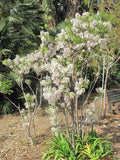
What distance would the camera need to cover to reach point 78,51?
8.08 ft

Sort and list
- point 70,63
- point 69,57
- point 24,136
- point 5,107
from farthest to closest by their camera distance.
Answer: point 5,107
point 24,136
point 69,57
point 70,63

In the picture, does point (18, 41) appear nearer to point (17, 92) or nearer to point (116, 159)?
point (17, 92)

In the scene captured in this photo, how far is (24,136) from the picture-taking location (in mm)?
3385

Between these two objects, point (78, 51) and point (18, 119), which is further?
point (18, 119)

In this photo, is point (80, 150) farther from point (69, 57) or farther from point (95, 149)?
point (69, 57)

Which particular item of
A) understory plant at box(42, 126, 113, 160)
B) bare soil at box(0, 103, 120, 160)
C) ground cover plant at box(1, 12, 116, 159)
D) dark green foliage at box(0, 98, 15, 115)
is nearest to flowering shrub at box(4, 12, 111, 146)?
ground cover plant at box(1, 12, 116, 159)

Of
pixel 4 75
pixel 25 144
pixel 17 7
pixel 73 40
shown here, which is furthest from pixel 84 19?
pixel 17 7

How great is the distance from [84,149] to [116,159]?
1.59 ft

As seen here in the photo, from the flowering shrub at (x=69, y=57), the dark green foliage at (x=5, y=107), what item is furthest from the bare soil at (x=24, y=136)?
the flowering shrub at (x=69, y=57)

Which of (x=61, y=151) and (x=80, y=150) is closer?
(x=61, y=151)

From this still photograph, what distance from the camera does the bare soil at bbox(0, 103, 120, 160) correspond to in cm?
274

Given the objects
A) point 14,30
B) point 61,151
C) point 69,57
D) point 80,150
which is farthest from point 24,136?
point 14,30

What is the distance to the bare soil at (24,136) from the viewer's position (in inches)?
108

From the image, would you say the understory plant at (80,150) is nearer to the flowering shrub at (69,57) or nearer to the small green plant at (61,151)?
the small green plant at (61,151)
